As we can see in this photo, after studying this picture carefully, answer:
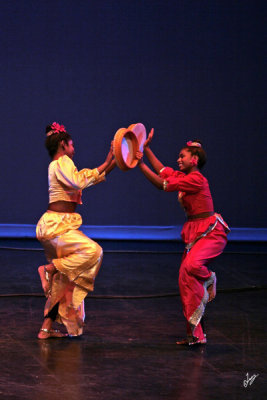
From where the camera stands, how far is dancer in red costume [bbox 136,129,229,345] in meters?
3.68

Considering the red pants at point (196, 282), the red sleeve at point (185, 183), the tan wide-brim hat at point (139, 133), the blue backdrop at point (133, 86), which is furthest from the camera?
the blue backdrop at point (133, 86)

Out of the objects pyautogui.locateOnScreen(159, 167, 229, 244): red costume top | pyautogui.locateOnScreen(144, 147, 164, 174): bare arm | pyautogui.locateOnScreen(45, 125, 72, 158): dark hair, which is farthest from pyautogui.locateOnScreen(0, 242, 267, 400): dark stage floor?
pyautogui.locateOnScreen(45, 125, 72, 158): dark hair

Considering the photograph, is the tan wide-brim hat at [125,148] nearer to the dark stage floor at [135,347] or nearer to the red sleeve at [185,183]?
the red sleeve at [185,183]

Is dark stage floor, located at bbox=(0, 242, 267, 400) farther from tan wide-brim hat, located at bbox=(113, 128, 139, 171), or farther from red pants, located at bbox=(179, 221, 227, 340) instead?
tan wide-brim hat, located at bbox=(113, 128, 139, 171)

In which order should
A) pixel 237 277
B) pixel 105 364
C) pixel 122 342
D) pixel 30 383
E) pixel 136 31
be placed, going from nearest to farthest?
pixel 30 383 → pixel 105 364 → pixel 122 342 → pixel 237 277 → pixel 136 31

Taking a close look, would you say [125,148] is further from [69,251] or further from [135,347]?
[135,347]

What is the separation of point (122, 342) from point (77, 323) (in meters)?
0.29

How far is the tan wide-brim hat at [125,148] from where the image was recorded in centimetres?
368

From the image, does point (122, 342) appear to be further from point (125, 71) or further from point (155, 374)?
point (125, 71)

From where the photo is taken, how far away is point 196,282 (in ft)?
12.1

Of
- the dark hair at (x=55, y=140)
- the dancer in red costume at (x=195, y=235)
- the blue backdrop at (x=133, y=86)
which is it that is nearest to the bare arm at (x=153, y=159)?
the dancer in red costume at (x=195, y=235)

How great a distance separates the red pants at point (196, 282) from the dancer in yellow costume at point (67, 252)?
1.66 ft

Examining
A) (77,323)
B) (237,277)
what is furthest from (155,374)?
(237,277)

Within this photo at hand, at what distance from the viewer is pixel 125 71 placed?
25.9 feet
